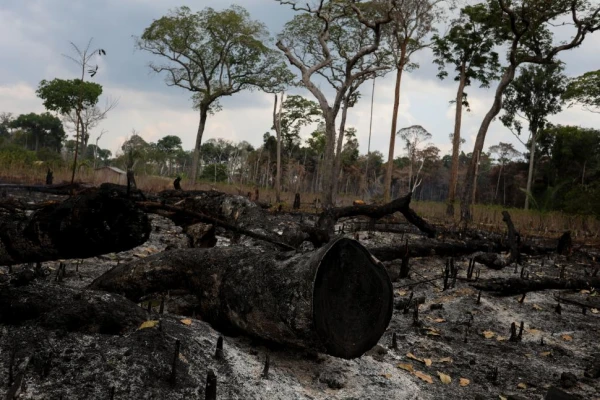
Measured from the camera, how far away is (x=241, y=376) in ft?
8.02

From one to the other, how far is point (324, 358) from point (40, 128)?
69.9 m

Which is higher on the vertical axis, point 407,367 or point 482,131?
point 482,131

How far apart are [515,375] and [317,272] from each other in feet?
A: 7.60

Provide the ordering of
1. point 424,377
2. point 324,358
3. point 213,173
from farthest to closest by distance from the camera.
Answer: point 213,173 → point 424,377 → point 324,358

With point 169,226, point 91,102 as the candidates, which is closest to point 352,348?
point 169,226

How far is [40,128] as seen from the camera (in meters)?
60.7

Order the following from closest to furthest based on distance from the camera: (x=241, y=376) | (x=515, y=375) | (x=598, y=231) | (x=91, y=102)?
(x=241, y=376)
(x=515, y=375)
(x=598, y=231)
(x=91, y=102)

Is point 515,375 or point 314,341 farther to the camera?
point 515,375

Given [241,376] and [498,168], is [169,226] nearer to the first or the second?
[241,376]

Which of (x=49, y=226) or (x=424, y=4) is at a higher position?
(x=424, y=4)

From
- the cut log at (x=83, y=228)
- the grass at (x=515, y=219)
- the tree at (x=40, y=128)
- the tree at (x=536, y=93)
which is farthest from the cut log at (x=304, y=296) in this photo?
the tree at (x=40, y=128)

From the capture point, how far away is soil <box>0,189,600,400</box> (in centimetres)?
207

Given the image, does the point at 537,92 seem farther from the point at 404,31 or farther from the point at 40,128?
the point at 40,128

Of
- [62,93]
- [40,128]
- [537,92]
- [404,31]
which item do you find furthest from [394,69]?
[40,128]
